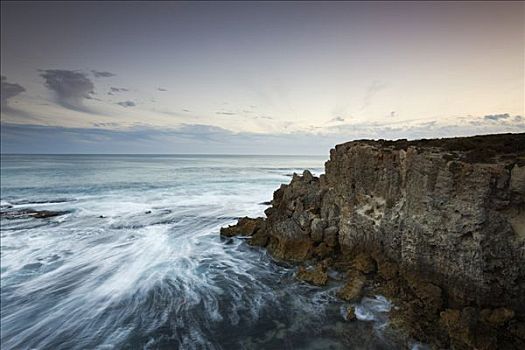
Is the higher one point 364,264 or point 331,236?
point 331,236

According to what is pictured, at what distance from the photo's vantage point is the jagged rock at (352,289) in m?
10.8

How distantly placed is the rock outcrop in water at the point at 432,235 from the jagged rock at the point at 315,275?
0.14ft

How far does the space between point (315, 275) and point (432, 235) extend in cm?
447

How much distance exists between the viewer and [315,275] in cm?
1231

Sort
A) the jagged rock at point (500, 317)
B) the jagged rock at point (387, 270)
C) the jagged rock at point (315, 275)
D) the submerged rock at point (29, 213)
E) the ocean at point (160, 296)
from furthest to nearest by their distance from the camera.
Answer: the submerged rock at point (29, 213)
the jagged rock at point (315, 275)
the jagged rock at point (387, 270)
the ocean at point (160, 296)
the jagged rock at point (500, 317)

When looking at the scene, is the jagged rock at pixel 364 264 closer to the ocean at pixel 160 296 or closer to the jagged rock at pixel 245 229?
the ocean at pixel 160 296

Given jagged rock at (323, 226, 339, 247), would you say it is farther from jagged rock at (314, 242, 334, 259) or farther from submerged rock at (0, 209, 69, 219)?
submerged rock at (0, 209, 69, 219)

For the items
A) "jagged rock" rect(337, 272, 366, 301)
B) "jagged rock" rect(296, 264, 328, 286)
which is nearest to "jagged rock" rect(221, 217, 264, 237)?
"jagged rock" rect(296, 264, 328, 286)

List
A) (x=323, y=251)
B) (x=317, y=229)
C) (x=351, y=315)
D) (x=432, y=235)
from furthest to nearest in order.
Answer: (x=317, y=229) → (x=323, y=251) → (x=432, y=235) → (x=351, y=315)

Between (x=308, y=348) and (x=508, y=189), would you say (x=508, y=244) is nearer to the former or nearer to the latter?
(x=508, y=189)

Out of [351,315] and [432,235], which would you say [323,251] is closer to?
[351,315]

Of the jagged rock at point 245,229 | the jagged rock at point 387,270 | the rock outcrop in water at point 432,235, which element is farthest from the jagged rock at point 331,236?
the jagged rock at point 245,229

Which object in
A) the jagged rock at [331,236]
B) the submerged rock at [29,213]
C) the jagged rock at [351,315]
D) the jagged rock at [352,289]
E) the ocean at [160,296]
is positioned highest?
the jagged rock at [331,236]

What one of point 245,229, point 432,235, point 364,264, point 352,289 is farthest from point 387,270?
point 245,229
